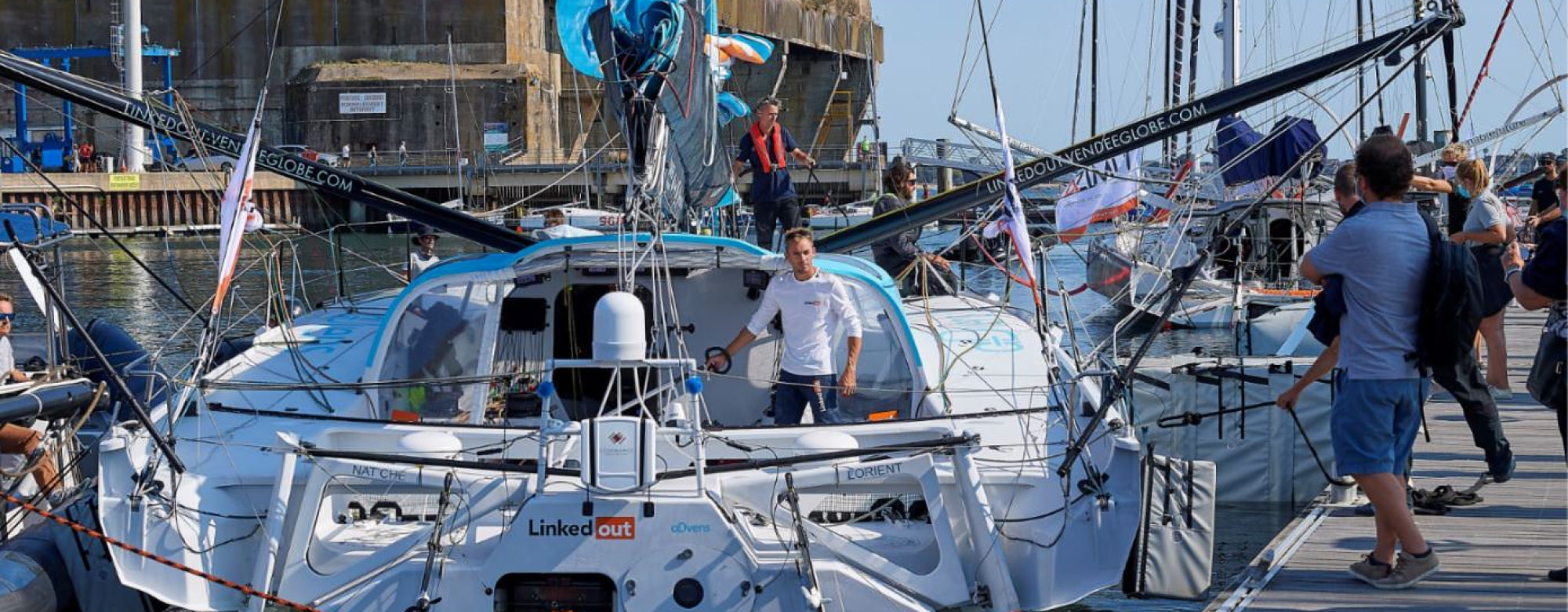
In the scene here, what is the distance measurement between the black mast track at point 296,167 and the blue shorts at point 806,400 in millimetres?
2332

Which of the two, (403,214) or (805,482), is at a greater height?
(403,214)

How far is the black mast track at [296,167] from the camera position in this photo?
358 inches

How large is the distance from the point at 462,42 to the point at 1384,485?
4951cm

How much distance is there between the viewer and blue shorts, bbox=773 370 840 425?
790 cm

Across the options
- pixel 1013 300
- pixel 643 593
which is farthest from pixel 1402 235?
pixel 1013 300

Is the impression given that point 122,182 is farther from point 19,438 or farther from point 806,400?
point 806,400

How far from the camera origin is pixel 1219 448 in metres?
11.3

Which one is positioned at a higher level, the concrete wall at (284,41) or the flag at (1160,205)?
the concrete wall at (284,41)

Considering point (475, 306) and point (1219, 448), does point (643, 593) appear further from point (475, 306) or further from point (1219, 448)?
point (1219, 448)

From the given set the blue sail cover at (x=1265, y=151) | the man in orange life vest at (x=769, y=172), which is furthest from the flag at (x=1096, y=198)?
the man in orange life vest at (x=769, y=172)

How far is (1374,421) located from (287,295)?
867 inches

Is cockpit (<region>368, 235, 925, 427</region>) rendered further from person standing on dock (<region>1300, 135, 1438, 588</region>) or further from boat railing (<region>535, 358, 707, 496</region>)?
person standing on dock (<region>1300, 135, 1438, 588</region>)

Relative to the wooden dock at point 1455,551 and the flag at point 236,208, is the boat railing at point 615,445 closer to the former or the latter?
the flag at point 236,208

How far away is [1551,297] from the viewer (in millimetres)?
5879
